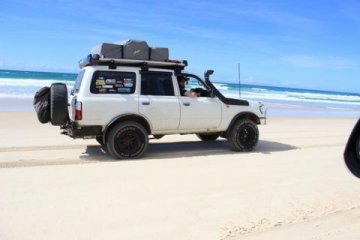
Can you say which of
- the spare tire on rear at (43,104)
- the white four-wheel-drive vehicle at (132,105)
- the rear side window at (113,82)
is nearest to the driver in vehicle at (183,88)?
the white four-wheel-drive vehicle at (132,105)

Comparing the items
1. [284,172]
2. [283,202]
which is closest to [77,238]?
[283,202]

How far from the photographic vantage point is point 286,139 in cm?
1277

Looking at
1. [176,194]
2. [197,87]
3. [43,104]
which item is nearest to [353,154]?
[176,194]

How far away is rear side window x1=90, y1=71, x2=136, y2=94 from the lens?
28.5ft

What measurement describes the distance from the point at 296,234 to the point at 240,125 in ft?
18.8

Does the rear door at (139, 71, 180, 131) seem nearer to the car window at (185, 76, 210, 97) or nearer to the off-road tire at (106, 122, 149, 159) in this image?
the off-road tire at (106, 122, 149, 159)

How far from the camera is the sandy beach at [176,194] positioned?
4.78 meters

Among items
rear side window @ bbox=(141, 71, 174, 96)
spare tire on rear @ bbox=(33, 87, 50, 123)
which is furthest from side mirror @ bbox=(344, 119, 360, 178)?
spare tire on rear @ bbox=(33, 87, 50, 123)

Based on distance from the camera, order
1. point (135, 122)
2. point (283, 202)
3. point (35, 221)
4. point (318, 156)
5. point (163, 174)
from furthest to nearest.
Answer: point (318, 156) → point (135, 122) → point (163, 174) → point (283, 202) → point (35, 221)

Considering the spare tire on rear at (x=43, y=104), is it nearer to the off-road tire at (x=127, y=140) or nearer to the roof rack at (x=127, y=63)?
the roof rack at (x=127, y=63)

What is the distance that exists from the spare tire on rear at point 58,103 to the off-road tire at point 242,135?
3725 mm

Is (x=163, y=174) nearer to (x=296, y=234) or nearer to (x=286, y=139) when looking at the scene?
(x=296, y=234)

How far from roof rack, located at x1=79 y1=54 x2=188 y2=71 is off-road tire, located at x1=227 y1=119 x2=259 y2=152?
187 cm

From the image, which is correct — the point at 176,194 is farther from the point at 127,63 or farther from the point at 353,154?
the point at 127,63
